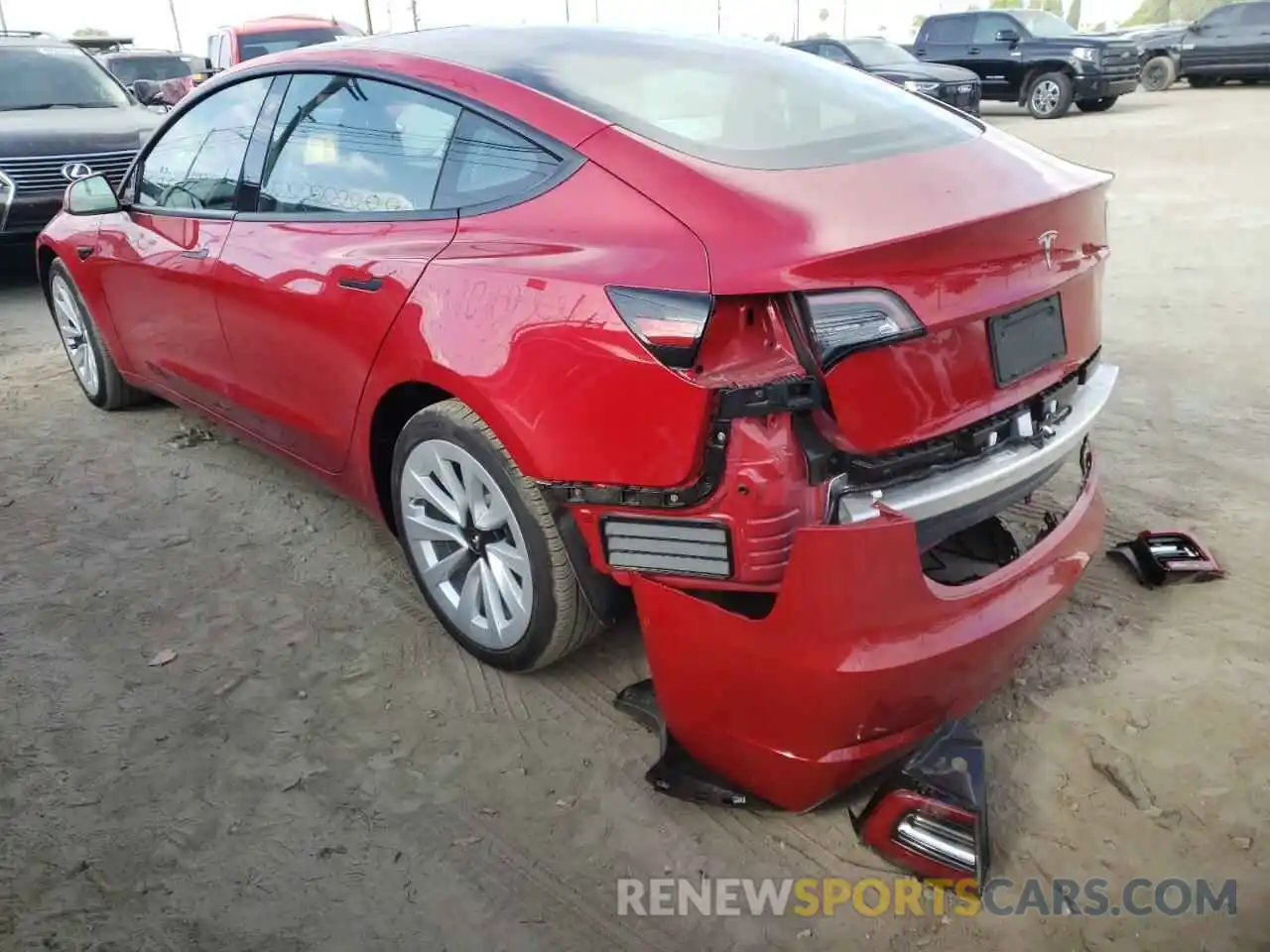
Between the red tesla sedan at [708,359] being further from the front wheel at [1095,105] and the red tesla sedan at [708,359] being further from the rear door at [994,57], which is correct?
the front wheel at [1095,105]

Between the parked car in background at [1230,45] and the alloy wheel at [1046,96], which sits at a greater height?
the parked car in background at [1230,45]

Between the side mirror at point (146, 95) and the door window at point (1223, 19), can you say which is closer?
the side mirror at point (146, 95)

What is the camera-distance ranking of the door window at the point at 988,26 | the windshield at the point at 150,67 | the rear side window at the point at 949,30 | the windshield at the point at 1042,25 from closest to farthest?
the windshield at the point at 150,67, the windshield at the point at 1042,25, the door window at the point at 988,26, the rear side window at the point at 949,30

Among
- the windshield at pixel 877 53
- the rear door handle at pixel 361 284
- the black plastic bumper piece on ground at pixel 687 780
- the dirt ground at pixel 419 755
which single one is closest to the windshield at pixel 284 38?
the windshield at pixel 877 53

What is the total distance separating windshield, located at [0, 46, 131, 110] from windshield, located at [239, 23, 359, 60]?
3.99 metres

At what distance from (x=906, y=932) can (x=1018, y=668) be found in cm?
92

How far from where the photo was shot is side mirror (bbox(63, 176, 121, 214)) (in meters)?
4.02

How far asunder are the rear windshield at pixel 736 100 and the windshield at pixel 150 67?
15517 mm

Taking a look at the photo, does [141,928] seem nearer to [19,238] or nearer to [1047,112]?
[19,238]

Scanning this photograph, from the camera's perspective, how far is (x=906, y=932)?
6.31 feet

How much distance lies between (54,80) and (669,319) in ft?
26.8

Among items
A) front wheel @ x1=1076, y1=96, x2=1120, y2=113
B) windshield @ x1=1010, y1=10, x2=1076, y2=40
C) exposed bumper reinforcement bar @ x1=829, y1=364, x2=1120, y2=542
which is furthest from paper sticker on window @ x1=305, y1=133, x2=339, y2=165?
front wheel @ x1=1076, y1=96, x2=1120, y2=113

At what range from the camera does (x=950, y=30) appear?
56.0 ft

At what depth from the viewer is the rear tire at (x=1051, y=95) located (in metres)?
15.7
